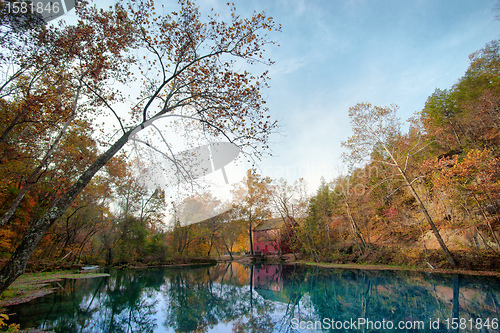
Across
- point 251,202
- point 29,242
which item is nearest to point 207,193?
point 29,242

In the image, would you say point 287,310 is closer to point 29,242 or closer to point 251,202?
point 29,242

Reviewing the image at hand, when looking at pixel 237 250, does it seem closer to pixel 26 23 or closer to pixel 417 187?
pixel 417 187

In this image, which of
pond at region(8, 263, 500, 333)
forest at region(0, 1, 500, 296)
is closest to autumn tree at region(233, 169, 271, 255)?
forest at region(0, 1, 500, 296)

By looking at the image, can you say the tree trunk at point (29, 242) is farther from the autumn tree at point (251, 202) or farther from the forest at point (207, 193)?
the autumn tree at point (251, 202)

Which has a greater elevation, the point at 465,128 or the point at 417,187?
the point at 465,128

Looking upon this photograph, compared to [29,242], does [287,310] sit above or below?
below

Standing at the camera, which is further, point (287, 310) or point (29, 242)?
point (287, 310)

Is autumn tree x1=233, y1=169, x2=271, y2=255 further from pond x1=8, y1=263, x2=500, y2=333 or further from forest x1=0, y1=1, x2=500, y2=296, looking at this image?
pond x1=8, y1=263, x2=500, y2=333

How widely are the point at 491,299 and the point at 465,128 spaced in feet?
65.0

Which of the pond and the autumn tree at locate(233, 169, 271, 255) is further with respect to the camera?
the autumn tree at locate(233, 169, 271, 255)

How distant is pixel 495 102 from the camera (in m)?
15.0

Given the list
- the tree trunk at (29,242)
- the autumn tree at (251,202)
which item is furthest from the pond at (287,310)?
the autumn tree at (251,202)

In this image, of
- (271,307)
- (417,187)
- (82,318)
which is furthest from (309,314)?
(417,187)

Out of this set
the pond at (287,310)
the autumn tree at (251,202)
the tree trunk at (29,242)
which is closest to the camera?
the tree trunk at (29,242)
